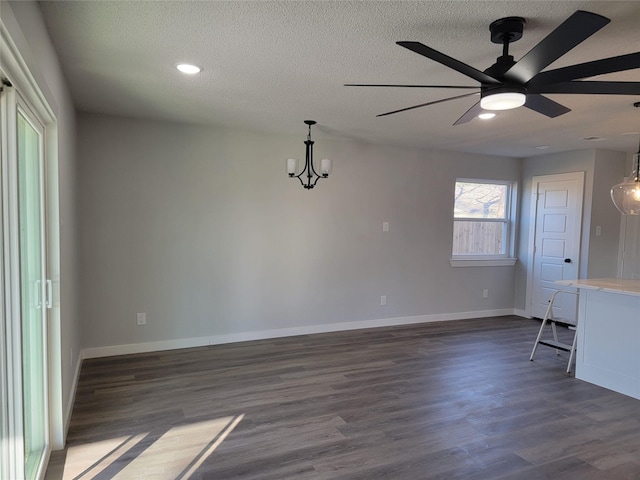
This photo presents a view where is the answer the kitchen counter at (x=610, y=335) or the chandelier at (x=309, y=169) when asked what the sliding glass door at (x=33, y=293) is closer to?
the chandelier at (x=309, y=169)

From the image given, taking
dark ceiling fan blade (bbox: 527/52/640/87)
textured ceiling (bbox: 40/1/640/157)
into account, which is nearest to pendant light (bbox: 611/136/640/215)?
textured ceiling (bbox: 40/1/640/157)

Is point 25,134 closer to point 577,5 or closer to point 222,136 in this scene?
point 222,136

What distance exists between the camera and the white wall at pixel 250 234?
3965 millimetres

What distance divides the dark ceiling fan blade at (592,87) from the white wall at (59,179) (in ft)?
7.29

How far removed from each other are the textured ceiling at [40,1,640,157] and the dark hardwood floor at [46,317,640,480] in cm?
233

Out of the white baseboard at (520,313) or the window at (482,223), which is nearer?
the window at (482,223)

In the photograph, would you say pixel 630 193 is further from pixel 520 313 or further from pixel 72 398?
pixel 72 398

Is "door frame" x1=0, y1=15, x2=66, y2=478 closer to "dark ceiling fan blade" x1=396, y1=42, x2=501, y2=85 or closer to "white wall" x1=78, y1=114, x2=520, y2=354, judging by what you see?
"dark ceiling fan blade" x1=396, y1=42, x2=501, y2=85

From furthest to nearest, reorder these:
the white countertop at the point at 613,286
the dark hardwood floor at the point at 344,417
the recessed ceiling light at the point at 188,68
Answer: the white countertop at the point at 613,286
the recessed ceiling light at the point at 188,68
the dark hardwood floor at the point at 344,417

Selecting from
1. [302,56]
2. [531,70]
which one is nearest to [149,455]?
[302,56]

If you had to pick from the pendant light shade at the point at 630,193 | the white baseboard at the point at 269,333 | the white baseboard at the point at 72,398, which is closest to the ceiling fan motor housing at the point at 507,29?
the pendant light shade at the point at 630,193

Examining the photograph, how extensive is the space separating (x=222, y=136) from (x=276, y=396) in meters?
2.71

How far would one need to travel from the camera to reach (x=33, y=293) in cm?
212

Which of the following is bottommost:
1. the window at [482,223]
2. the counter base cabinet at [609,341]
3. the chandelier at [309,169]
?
the counter base cabinet at [609,341]
